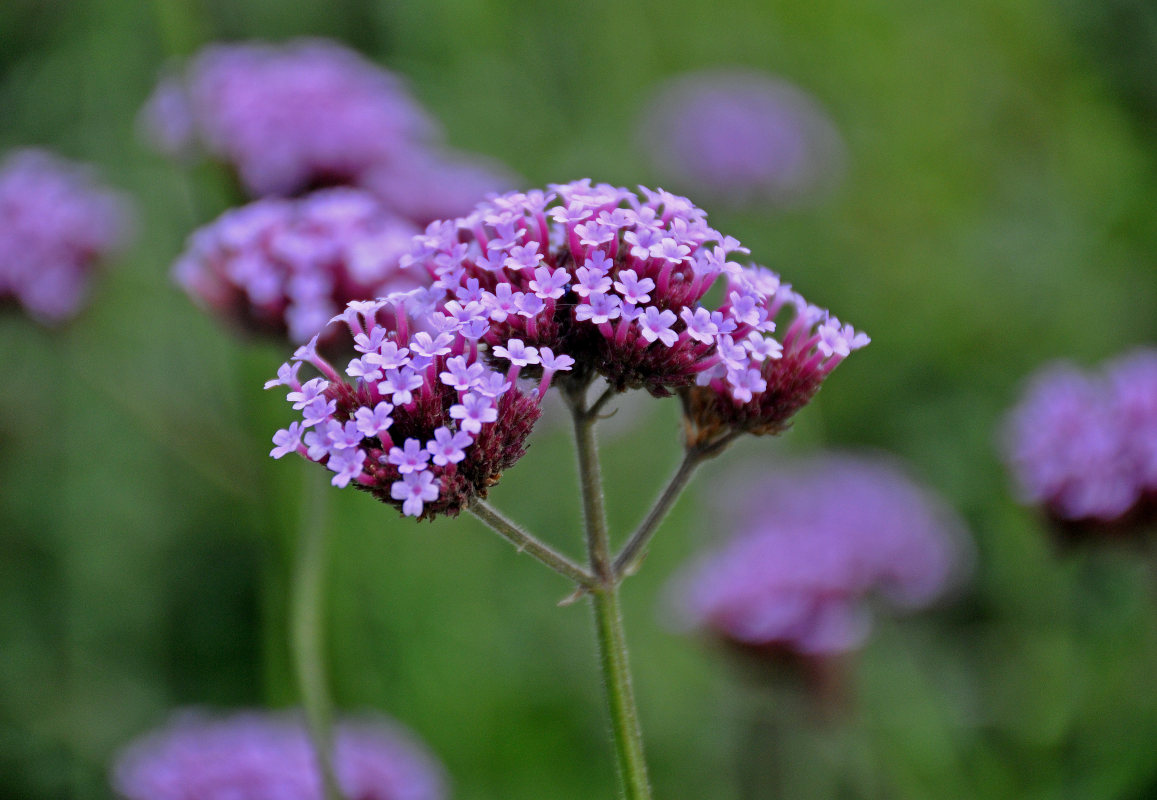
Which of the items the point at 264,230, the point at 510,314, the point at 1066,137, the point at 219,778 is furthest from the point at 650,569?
the point at 1066,137

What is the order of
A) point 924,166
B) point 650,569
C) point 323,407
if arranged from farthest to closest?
1. point 924,166
2. point 650,569
3. point 323,407

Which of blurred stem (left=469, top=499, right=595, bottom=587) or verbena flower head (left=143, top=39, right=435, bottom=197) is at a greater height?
verbena flower head (left=143, top=39, right=435, bottom=197)

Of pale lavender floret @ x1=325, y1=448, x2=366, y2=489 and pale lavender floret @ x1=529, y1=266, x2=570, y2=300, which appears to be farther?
pale lavender floret @ x1=529, y1=266, x2=570, y2=300

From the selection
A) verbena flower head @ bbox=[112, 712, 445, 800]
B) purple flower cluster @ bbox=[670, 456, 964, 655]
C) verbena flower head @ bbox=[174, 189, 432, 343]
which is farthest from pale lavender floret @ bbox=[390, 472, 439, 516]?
purple flower cluster @ bbox=[670, 456, 964, 655]

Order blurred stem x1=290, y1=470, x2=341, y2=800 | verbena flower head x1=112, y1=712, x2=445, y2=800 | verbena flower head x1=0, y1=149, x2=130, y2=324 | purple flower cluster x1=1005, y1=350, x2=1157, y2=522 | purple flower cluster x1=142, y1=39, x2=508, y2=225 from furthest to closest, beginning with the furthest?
purple flower cluster x1=142, y1=39, x2=508, y2=225 < verbena flower head x1=0, y1=149, x2=130, y2=324 < purple flower cluster x1=1005, y1=350, x2=1157, y2=522 < verbena flower head x1=112, y1=712, x2=445, y2=800 < blurred stem x1=290, y1=470, x2=341, y2=800

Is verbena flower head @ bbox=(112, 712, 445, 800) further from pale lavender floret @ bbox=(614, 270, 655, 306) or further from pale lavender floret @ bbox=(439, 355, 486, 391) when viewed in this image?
pale lavender floret @ bbox=(614, 270, 655, 306)

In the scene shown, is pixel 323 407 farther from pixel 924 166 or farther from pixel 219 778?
pixel 924 166

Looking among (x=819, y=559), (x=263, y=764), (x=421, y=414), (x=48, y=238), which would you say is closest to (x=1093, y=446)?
(x=819, y=559)

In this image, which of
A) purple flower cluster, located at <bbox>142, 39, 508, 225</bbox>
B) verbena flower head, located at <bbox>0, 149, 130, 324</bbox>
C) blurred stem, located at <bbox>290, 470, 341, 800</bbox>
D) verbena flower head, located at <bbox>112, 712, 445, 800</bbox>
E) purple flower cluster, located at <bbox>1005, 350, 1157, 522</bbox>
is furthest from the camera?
purple flower cluster, located at <bbox>142, 39, 508, 225</bbox>

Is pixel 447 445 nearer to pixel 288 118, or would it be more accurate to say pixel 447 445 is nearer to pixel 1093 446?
pixel 1093 446
